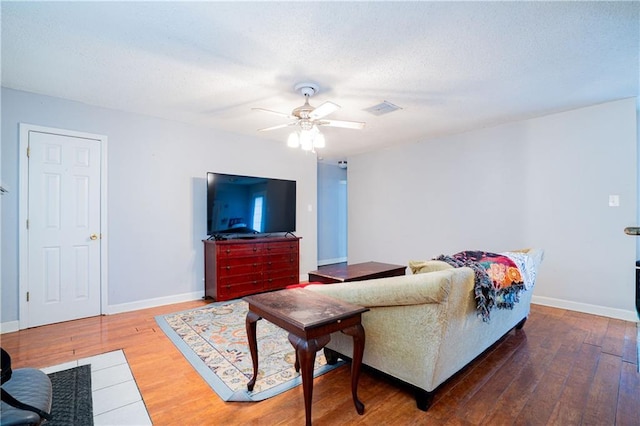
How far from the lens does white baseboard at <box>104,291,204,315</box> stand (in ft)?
11.4

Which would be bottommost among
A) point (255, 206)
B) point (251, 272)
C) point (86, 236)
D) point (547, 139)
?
point (251, 272)

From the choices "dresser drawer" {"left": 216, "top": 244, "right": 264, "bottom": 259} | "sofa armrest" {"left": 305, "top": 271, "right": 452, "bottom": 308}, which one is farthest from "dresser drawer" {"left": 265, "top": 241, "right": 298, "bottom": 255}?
"sofa armrest" {"left": 305, "top": 271, "right": 452, "bottom": 308}

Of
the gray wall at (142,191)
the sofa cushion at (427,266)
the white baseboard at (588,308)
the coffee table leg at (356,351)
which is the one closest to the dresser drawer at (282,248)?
the gray wall at (142,191)

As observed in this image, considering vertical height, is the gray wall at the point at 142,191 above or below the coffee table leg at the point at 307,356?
above

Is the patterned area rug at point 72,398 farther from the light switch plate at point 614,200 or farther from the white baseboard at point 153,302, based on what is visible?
the light switch plate at point 614,200

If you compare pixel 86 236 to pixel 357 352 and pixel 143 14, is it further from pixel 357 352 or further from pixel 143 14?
pixel 357 352

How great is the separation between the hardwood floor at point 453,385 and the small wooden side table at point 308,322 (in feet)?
0.71

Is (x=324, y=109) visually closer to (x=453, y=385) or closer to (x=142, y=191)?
(x=453, y=385)

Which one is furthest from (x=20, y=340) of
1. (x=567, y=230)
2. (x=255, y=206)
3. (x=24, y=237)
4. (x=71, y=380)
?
(x=567, y=230)

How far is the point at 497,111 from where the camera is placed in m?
3.55

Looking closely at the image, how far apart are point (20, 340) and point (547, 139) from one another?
20.2 feet

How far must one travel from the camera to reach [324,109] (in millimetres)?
2490

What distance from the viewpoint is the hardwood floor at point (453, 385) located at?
170cm

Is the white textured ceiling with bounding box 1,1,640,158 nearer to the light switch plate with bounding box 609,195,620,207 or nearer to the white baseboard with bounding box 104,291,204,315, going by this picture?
the light switch plate with bounding box 609,195,620,207
